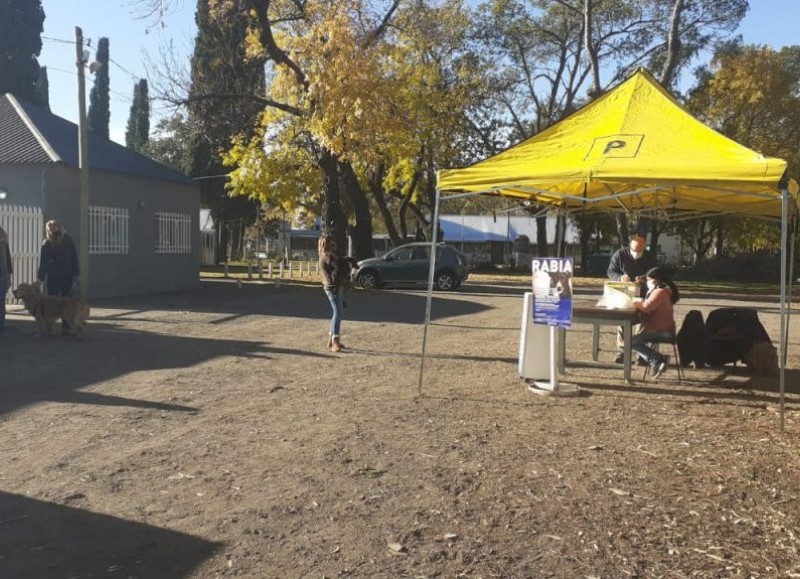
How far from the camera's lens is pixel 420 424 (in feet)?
21.4

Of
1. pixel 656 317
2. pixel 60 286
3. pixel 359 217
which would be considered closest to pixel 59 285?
pixel 60 286

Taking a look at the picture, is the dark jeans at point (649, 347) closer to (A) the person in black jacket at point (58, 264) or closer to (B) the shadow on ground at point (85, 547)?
(B) the shadow on ground at point (85, 547)

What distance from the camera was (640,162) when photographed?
280 inches

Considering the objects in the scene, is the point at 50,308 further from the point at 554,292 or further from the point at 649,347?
the point at 649,347

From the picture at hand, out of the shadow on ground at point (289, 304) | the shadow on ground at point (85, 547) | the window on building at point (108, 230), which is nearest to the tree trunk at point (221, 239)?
the shadow on ground at point (289, 304)

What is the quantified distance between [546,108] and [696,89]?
7115 mm

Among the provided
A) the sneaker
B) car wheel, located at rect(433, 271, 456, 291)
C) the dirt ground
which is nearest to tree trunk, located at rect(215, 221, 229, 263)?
car wheel, located at rect(433, 271, 456, 291)

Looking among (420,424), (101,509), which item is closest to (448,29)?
(420,424)

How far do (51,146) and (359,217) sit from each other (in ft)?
40.0

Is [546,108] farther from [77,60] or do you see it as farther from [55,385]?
[55,385]

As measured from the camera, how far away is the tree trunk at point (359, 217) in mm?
27188

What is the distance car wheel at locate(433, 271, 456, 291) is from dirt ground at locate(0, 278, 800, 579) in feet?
49.0

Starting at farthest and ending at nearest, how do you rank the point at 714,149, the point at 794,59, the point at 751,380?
the point at 794,59, the point at 751,380, the point at 714,149

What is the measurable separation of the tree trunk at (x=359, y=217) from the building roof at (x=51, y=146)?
21.5ft
